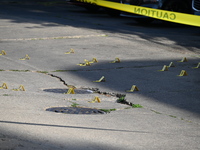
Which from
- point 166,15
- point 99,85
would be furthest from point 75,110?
point 166,15

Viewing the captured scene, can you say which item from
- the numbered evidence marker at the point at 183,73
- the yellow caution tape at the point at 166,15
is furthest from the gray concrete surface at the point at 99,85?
the yellow caution tape at the point at 166,15

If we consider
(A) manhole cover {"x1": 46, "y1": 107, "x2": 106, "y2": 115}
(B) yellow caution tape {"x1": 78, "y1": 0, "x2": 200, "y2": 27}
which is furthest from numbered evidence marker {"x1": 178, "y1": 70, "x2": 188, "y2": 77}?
(A) manhole cover {"x1": 46, "y1": 107, "x2": 106, "y2": 115}

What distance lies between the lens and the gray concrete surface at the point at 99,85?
6.30m

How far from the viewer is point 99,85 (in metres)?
9.91

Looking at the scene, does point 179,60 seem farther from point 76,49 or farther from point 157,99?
point 157,99

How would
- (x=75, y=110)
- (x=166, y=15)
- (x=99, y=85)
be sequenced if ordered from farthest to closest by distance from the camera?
1. (x=166, y=15)
2. (x=99, y=85)
3. (x=75, y=110)

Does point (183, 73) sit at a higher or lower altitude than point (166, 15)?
lower

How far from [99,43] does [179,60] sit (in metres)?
3.05

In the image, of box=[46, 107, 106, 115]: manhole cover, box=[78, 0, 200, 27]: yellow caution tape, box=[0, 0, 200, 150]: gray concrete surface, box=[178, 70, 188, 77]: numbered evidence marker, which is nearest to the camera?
box=[0, 0, 200, 150]: gray concrete surface

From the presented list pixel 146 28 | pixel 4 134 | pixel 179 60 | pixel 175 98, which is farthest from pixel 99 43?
pixel 4 134

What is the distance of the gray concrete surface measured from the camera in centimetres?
630

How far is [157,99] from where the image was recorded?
8.86 m

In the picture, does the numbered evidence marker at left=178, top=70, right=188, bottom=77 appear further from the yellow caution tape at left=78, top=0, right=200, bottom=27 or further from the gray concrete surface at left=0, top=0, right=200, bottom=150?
the yellow caution tape at left=78, top=0, right=200, bottom=27

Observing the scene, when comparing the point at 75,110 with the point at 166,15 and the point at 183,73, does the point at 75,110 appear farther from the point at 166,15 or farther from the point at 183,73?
the point at 166,15
